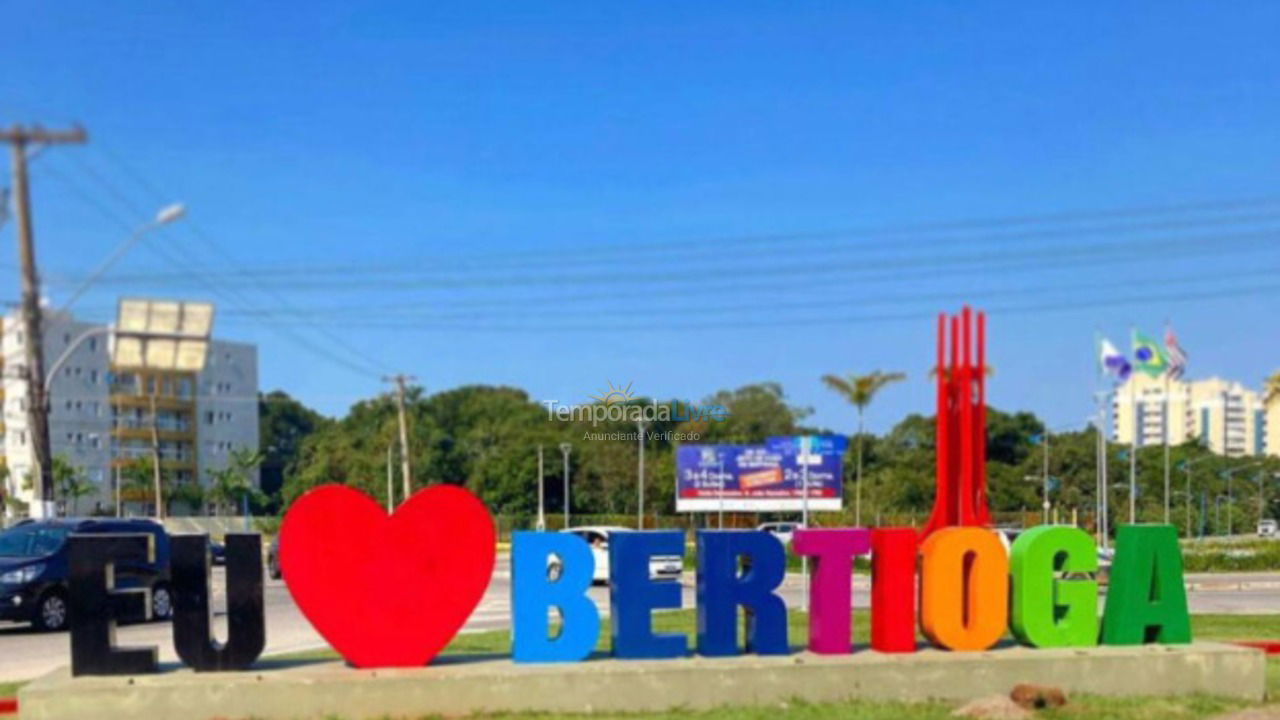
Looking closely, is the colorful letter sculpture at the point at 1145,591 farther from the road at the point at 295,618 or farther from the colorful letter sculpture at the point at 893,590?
the road at the point at 295,618

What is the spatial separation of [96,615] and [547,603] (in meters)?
4.26

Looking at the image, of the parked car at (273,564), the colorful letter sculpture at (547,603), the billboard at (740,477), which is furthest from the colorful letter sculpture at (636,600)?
the billboard at (740,477)

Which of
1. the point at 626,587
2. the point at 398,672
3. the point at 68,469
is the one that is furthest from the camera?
the point at 68,469

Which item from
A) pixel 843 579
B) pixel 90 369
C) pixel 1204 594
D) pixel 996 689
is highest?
pixel 90 369

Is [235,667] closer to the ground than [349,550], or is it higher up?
closer to the ground

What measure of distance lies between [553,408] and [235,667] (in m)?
19.8

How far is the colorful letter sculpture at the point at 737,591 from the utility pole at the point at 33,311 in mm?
8220

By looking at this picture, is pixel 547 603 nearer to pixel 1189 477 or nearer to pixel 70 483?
pixel 70 483

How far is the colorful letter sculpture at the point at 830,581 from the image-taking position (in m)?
13.9

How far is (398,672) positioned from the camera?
41.7 ft

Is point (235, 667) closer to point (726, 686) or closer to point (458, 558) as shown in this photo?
point (458, 558)

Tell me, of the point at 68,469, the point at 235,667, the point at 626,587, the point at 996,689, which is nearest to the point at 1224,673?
the point at 996,689

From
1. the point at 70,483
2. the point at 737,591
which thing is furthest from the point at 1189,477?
the point at 737,591

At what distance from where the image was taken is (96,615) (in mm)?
12594
